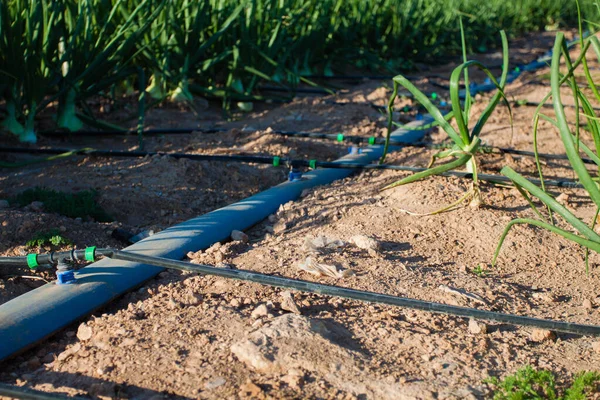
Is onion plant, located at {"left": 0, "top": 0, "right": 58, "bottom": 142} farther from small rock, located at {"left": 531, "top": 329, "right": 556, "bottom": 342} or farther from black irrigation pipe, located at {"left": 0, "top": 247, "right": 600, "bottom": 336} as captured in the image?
small rock, located at {"left": 531, "top": 329, "right": 556, "bottom": 342}

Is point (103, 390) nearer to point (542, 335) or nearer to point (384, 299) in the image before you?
point (384, 299)

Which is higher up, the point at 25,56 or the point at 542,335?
the point at 25,56

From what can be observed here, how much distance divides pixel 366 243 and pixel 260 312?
578 mm

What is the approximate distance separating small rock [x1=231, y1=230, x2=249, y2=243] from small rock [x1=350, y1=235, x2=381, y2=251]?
1.17ft

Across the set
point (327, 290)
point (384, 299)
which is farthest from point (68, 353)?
point (384, 299)

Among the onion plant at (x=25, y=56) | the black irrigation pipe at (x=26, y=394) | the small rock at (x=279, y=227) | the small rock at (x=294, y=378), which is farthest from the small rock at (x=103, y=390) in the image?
the onion plant at (x=25, y=56)

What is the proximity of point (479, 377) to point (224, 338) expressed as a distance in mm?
548

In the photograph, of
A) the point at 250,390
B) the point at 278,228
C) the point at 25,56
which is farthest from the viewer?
the point at 25,56

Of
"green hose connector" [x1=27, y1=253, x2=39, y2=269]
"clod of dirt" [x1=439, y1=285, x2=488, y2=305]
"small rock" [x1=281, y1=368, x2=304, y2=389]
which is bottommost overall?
"small rock" [x1=281, y1=368, x2=304, y2=389]

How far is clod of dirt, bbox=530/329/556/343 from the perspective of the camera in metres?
1.70

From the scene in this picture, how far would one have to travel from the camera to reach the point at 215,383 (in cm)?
145

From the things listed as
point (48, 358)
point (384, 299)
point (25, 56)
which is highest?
point (25, 56)

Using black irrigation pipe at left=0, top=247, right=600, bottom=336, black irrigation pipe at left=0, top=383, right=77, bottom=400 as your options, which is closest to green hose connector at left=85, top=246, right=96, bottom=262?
black irrigation pipe at left=0, top=247, right=600, bottom=336

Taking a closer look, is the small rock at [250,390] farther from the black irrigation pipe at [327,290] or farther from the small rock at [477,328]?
the small rock at [477,328]
